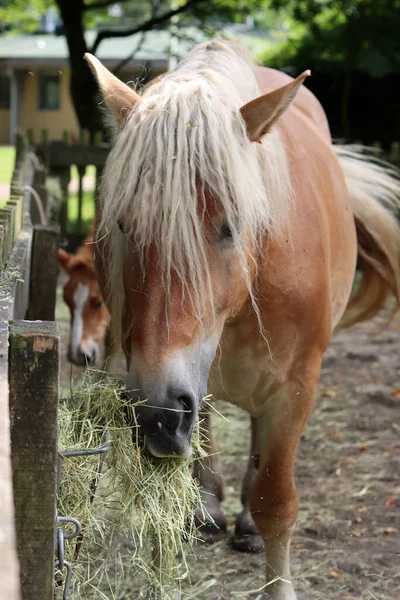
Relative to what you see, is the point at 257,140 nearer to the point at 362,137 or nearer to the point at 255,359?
the point at 255,359

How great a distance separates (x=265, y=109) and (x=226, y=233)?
15.8 inches

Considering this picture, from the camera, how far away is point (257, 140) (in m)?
2.47

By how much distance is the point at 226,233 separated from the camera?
2.35 metres

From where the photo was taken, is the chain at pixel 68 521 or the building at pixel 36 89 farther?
the building at pixel 36 89

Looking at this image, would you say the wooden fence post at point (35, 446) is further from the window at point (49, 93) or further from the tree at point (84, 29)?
the window at point (49, 93)

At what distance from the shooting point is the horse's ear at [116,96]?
2.54 m

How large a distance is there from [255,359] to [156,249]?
2.60ft

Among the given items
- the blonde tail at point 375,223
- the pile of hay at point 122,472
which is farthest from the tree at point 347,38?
the pile of hay at point 122,472

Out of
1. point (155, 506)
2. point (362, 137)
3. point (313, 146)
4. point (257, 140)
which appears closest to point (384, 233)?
point (313, 146)

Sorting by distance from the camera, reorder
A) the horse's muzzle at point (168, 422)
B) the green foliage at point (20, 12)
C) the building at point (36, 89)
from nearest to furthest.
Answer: the horse's muzzle at point (168, 422)
the green foliage at point (20, 12)
the building at point (36, 89)

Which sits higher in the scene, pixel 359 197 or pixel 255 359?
pixel 359 197

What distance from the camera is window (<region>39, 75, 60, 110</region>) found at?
31.8 metres

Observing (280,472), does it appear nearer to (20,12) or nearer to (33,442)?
(33,442)

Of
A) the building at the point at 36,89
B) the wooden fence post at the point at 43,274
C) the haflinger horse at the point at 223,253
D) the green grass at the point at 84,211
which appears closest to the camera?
the haflinger horse at the point at 223,253
